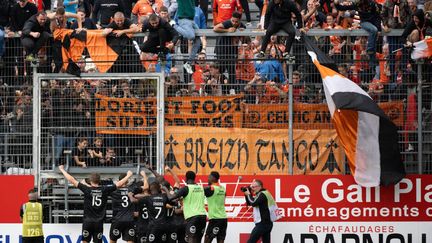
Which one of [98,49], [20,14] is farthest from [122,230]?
[20,14]

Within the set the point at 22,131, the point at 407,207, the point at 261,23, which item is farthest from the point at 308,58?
the point at 22,131

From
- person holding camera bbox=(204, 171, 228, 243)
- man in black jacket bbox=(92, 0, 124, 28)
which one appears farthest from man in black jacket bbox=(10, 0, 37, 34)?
person holding camera bbox=(204, 171, 228, 243)

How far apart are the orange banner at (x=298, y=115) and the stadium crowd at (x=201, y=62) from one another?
6.2 inches

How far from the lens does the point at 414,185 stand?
2838 centimetres

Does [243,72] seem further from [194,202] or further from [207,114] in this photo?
[194,202]

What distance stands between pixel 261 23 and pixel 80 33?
4.09 metres

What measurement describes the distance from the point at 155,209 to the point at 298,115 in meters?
3.57

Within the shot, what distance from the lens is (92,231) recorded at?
92.3 feet

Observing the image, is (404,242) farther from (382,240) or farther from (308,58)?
(308,58)

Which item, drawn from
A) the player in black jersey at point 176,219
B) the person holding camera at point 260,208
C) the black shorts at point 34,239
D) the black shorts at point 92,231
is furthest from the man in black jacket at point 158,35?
the black shorts at point 34,239

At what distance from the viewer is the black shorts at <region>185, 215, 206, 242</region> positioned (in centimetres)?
2764

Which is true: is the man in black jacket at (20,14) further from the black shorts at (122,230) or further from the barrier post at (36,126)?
the black shorts at (122,230)

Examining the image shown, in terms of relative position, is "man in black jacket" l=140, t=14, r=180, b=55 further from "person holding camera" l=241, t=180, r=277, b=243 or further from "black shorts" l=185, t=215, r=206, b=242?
"black shorts" l=185, t=215, r=206, b=242

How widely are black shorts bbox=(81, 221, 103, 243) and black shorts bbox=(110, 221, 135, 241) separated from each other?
357 millimetres
